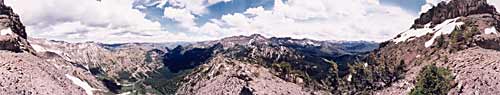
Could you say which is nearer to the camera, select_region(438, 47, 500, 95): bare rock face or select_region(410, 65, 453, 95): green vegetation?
select_region(438, 47, 500, 95): bare rock face

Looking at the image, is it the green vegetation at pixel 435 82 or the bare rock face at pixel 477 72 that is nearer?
the bare rock face at pixel 477 72

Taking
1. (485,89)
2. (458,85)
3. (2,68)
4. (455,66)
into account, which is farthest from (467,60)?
(2,68)

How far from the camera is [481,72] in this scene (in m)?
170

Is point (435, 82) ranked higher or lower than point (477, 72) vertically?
lower

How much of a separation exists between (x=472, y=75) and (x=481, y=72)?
2714 mm

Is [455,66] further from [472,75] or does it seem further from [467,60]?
[472,75]

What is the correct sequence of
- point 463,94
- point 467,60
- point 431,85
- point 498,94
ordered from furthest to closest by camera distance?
point 467,60 → point 431,85 → point 463,94 → point 498,94

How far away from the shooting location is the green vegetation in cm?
17388

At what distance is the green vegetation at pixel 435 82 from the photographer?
173875mm

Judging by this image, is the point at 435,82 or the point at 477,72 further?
the point at 435,82

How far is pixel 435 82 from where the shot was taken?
176 meters

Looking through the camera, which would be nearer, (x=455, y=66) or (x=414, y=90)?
(x=414, y=90)

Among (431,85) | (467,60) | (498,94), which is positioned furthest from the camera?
(467,60)

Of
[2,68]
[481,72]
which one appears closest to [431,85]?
[481,72]
